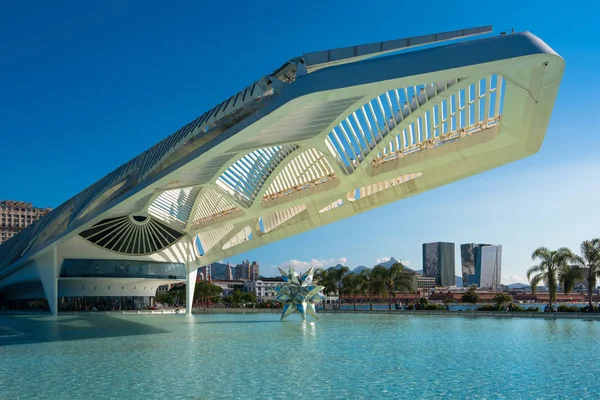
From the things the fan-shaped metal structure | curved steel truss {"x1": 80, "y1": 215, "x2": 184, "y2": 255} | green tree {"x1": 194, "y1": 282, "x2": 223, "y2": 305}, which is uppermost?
the fan-shaped metal structure

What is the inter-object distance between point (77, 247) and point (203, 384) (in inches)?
1480

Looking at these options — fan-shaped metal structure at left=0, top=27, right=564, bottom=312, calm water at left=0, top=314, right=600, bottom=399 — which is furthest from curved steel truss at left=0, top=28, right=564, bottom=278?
calm water at left=0, top=314, right=600, bottom=399

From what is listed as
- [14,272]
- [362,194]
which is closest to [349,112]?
[362,194]

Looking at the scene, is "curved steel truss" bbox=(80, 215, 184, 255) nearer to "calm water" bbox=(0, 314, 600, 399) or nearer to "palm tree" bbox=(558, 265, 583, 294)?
"calm water" bbox=(0, 314, 600, 399)

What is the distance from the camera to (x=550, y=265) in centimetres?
3766

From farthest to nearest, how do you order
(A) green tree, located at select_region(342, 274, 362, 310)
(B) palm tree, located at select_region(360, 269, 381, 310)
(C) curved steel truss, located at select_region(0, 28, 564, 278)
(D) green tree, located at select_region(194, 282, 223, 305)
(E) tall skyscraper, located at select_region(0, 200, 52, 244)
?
1. (E) tall skyscraper, located at select_region(0, 200, 52, 244)
2. (D) green tree, located at select_region(194, 282, 223, 305)
3. (A) green tree, located at select_region(342, 274, 362, 310)
4. (B) palm tree, located at select_region(360, 269, 381, 310)
5. (C) curved steel truss, located at select_region(0, 28, 564, 278)

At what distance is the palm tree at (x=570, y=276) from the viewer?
3566 cm

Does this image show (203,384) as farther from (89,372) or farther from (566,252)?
(566,252)

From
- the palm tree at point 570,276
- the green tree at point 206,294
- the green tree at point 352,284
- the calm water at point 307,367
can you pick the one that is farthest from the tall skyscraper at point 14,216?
the calm water at point 307,367

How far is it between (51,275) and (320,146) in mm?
29454

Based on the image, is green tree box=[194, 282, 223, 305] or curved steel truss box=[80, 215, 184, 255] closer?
curved steel truss box=[80, 215, 184, 255]

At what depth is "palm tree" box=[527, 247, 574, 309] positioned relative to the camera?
1446 inches

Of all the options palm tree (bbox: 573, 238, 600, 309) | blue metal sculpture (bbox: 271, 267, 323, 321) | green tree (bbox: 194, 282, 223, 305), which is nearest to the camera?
blue metal sculpture (bbox: 271, 267, 323, 321)

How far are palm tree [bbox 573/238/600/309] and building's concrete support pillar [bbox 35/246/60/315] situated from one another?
34266 mm
